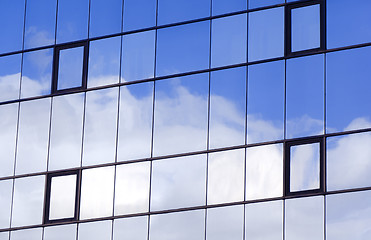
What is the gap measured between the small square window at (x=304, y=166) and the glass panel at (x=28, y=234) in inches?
324

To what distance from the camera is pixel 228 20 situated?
33.0 meters

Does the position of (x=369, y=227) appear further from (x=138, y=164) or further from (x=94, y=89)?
(x=94, y=89)

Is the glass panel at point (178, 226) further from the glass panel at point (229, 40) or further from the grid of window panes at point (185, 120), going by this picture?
the glass panel at point (229, 40)

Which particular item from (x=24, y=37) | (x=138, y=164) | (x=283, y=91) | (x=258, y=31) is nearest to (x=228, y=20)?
(x=258, y=31)

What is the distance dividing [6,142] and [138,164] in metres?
5.07

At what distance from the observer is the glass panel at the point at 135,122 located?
33.0 meters

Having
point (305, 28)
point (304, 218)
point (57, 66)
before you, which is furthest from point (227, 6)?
point (304, 218)

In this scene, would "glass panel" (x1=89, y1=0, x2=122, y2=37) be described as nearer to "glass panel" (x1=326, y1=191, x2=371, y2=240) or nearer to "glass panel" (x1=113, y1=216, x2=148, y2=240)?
"glass panel" (x1=113, y1=216, x2=148, y2=240)

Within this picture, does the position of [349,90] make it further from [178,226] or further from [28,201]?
[28,201]

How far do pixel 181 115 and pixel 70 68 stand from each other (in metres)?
4.66

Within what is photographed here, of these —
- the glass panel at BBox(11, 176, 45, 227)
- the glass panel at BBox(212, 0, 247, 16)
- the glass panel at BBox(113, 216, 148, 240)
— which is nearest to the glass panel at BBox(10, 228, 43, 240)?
the glass panel at BBox(11, 176, 45, 227)

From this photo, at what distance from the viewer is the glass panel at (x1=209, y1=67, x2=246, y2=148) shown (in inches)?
1251

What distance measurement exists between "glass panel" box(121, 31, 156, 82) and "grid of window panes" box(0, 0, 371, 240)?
0.15 feet

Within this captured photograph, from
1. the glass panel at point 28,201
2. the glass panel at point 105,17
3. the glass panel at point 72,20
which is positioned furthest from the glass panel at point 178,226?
the glass panel at point 72,20
